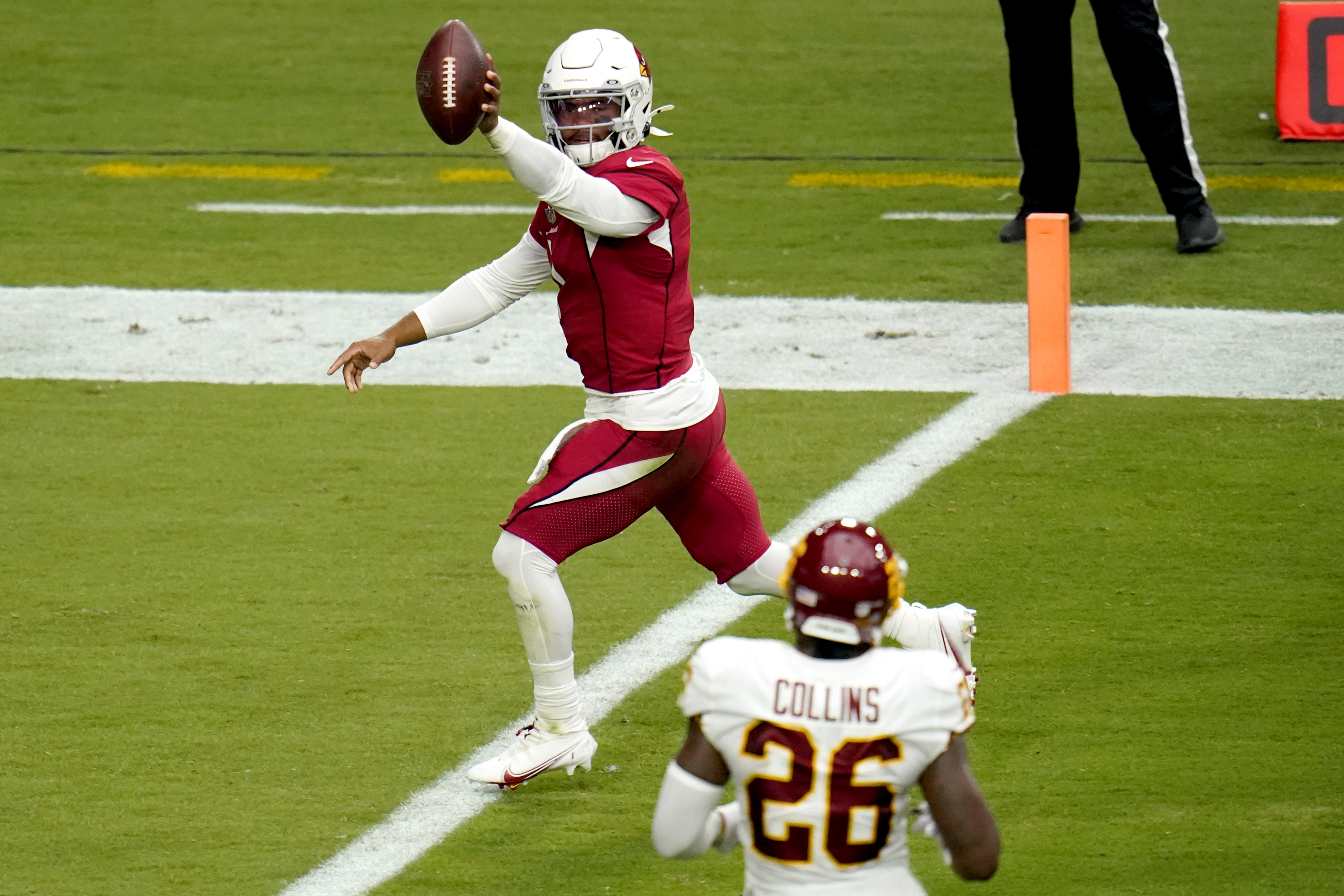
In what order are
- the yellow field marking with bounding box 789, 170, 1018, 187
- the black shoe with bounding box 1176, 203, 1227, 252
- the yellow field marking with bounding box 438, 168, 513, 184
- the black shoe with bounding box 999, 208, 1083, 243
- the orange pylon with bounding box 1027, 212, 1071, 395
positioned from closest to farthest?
the orange pylon with bounding box 1027, 212, 1071, 395 < the black shoe with bounding box 1176, 203, 1227, 252 < the black shoe with bounding box 999, 208, 1083, 243 < the yellow field marking with bounding box 789, 170, 1018, 187 < the yellow field marking with bounding box 438, 168, 513, 184

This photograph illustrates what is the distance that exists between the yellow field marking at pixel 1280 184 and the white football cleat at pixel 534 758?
318 inches

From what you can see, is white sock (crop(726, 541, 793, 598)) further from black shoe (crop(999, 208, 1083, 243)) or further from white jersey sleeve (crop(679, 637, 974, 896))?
black shoe (crop(999, 208, 1083, 243))

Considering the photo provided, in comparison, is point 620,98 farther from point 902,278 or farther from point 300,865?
point 902,278

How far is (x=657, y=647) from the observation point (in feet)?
18.8

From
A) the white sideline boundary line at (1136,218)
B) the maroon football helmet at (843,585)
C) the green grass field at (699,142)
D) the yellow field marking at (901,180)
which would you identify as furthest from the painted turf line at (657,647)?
the yellow field marking at (901,180)

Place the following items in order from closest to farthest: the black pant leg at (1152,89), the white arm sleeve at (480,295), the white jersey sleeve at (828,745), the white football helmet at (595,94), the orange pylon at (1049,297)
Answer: the white jersey sleeve at (828,745), the white football helmet at (595,94), the white arm sleeve at (480,295), the orange pylon at (1049,297), the black pant leg at (1152,89)

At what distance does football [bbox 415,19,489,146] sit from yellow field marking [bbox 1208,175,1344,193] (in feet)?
26.5

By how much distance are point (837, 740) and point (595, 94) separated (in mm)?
2214

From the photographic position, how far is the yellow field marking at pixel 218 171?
12.5 m

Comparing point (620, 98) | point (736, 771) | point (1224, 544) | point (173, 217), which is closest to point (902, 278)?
point (1224, 544)

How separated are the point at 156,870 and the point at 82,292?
621cm

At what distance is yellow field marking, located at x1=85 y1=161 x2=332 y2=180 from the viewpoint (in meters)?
12.5

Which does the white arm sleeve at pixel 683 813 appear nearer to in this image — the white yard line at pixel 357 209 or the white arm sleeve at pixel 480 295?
the white arm sleeve at pixel 480 295

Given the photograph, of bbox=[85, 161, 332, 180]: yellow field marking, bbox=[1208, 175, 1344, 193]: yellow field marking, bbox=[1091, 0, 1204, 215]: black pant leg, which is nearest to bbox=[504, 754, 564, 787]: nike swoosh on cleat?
bbox=[1091, 0, 1204, 215]: black pant leg
